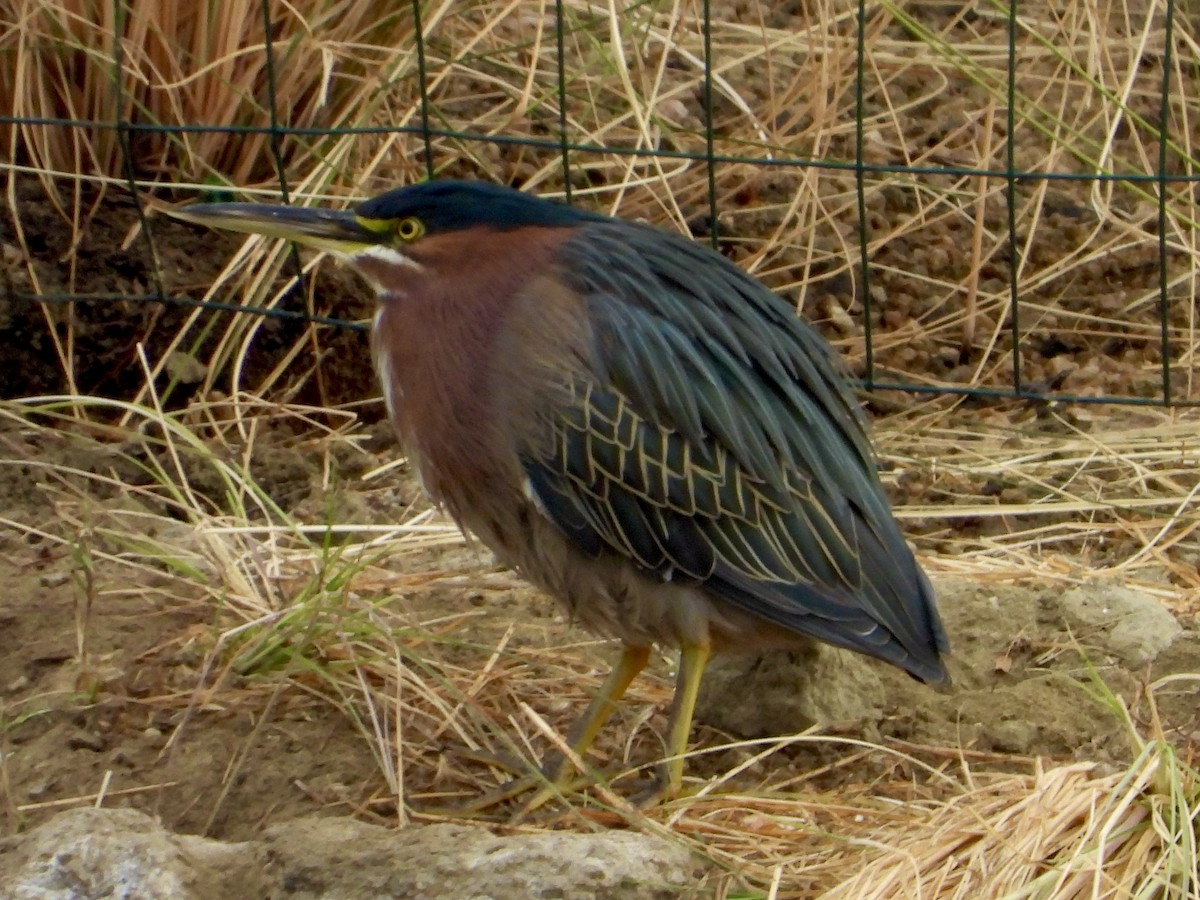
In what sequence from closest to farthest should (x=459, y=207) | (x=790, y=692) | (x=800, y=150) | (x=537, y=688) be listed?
1. (x=459, y=207)
2. (x=790, y=692)
3. (x=537, y=688)
4. (x=800, y=150)

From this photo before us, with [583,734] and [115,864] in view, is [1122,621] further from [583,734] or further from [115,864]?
[115,864]

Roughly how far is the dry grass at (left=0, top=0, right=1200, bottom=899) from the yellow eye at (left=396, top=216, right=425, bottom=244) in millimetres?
641

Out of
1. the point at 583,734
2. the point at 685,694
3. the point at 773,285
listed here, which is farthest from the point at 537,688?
the point at 773,285

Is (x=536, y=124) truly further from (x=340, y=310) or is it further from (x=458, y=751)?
(x=458, y=751)

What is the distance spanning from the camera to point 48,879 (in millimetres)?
2293

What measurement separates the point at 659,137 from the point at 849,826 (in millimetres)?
2832

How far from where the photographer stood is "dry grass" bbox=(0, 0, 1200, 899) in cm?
280

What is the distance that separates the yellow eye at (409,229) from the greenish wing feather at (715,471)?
0.83ft

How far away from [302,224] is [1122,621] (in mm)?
1670

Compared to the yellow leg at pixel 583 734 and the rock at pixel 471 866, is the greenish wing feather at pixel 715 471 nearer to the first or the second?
the yellow leg at pixel 583 734

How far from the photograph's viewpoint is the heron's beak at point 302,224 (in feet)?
10.3

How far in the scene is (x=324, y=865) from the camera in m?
2.37

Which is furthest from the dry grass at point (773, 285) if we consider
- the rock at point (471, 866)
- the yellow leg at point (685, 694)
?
the rock at point (471, 866)

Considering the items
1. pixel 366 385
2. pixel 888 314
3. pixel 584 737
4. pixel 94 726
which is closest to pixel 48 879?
pixel 94 726
